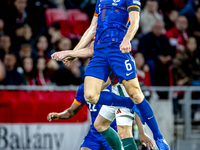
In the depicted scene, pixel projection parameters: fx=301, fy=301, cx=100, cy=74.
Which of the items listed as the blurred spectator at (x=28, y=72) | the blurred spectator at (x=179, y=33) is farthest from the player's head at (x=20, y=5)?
the blurred spectator at (x=179, y=33)

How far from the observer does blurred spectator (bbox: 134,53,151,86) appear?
21.2ft

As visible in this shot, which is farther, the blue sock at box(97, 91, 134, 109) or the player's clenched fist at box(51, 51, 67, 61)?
the player's clenched fist at box(51, 51, 67, 61)

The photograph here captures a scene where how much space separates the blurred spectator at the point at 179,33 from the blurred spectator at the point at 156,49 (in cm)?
57

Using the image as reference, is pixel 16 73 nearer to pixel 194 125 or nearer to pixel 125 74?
pixel 125 74

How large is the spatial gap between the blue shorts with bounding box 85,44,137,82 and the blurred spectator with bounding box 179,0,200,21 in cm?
573

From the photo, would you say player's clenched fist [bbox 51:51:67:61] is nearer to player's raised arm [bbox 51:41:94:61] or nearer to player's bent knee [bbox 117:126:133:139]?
player's raised arm [bbox 51:41:94:61]

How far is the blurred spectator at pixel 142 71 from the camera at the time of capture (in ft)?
21.2

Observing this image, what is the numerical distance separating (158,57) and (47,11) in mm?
3261

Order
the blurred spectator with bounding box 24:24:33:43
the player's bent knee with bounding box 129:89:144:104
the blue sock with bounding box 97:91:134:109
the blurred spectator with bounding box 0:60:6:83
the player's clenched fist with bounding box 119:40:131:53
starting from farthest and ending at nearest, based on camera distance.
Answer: the blurred spectator with bounding box 24:24:33:43 < the blurred spectator with bounding box 0:60:6:83 < the blue sock with bounding box 97:91:134:109 < the player's bent knee with bounding box 129:89:144:104 < the player's clenched fist with bounding box 119:40:131:53

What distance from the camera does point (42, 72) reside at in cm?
654

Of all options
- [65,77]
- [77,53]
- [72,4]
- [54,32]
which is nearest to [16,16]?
[54,32]

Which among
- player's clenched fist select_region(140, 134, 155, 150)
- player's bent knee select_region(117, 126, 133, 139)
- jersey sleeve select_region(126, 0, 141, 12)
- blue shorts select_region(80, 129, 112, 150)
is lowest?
blue shorts select_region(80, 129, 112, 150)

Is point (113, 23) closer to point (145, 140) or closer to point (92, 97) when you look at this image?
point (92, 97)

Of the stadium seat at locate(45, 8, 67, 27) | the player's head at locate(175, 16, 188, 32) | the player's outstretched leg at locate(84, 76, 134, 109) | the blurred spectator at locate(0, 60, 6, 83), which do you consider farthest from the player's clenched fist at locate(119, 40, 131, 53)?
the player's head at locate(175, 16, 188, 32)
